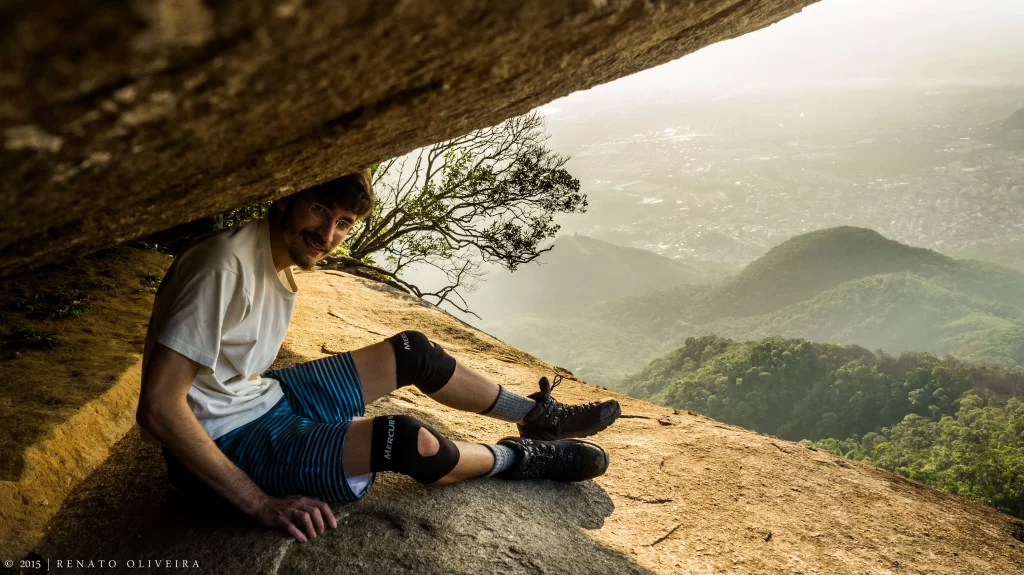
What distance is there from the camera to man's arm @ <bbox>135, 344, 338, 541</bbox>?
2.16 metres

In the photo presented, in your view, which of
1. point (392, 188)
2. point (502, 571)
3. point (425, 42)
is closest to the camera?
point (425, 42)

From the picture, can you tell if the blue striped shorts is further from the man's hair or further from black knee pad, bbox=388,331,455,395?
the man's hair

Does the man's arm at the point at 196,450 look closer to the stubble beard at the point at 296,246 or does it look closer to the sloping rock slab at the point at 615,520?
the sloping rock slab at the point at 615,520

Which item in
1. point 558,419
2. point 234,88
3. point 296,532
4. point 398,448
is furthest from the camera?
point 558,419

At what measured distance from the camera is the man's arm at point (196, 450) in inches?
85.0

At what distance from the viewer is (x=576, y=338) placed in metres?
97.4

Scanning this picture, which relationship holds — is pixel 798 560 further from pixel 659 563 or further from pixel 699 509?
pixel 659 563

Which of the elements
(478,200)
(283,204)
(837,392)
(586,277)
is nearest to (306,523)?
(283,204)

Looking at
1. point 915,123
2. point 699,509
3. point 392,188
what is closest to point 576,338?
point 392,188

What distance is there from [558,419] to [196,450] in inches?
83.4

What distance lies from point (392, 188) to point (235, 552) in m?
10.6

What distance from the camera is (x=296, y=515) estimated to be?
2.55 meters

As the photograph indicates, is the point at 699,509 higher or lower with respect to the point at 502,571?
lower

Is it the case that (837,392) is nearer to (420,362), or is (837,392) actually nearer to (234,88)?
(420,362)
